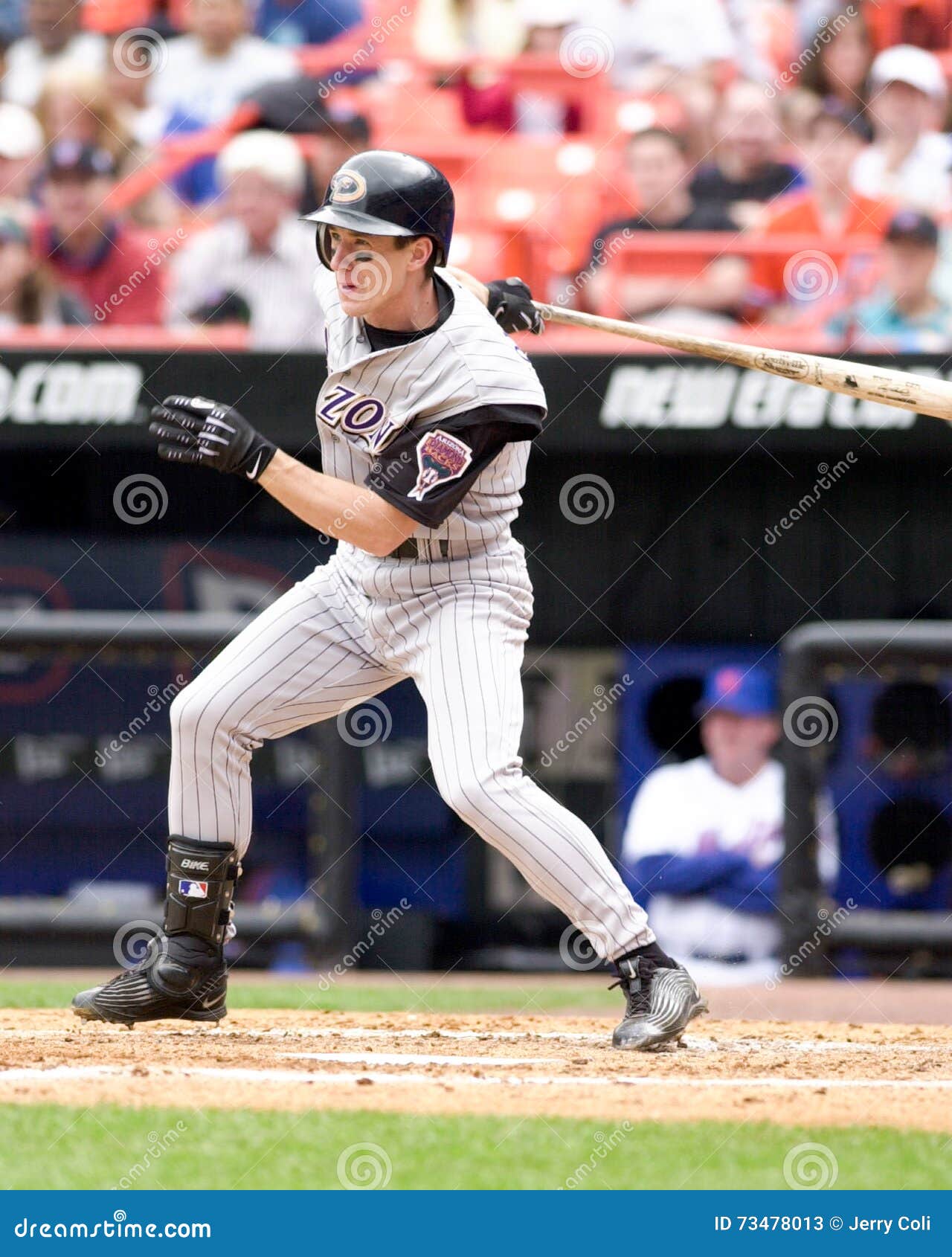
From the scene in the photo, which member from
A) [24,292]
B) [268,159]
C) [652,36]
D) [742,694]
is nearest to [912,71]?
[652,36]

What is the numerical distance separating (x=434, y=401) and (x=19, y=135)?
17.3 feet

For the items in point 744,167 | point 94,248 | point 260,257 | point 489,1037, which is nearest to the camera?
point 489,1037

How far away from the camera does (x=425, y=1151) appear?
287 cm

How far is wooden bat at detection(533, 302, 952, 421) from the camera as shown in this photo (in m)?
3.95

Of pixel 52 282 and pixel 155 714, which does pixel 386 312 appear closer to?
pixel 155 714

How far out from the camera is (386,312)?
3.54 metres

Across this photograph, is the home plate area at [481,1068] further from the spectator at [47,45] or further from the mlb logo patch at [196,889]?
the spectator at [47,45]

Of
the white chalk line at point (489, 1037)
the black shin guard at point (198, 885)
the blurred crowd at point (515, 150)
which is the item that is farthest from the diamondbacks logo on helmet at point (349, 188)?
→ the blurred crowd at point (515, 150)

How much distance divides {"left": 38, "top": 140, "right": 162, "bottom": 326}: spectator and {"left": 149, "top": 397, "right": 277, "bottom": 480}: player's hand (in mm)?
3786

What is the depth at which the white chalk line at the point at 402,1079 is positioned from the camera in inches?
132

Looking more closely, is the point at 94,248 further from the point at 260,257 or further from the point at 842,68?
the point at 842,68
